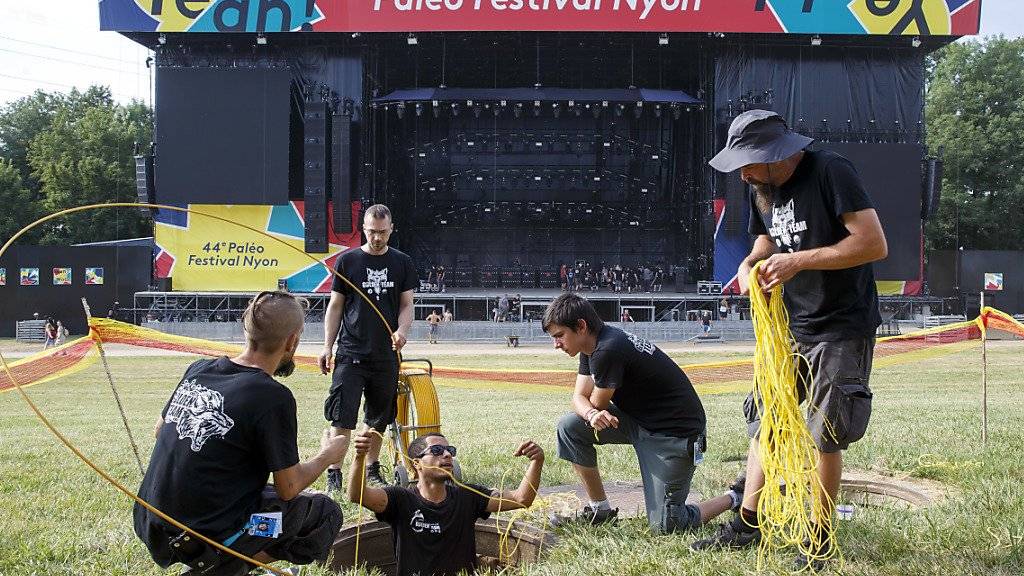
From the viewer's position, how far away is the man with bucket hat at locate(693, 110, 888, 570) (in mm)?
3031

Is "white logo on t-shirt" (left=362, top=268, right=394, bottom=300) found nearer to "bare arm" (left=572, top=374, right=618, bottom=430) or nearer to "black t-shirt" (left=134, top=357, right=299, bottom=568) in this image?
"bare arm" (left=572, top=374, right=618, bottom=430)

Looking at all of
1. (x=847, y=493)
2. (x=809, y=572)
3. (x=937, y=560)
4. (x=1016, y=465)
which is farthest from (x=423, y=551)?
(x=1016, y=465)

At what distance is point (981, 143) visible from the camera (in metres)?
40.1

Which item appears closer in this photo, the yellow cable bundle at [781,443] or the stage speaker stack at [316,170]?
the yellow cable bundle at [781,443]

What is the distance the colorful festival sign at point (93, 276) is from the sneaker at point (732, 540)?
28.2 m

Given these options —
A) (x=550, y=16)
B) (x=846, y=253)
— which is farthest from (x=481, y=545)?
(x=550, y=16)

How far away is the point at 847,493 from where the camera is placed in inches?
193

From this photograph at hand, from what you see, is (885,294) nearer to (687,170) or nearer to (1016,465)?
(687,170)

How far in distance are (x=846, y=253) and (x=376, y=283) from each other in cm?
304

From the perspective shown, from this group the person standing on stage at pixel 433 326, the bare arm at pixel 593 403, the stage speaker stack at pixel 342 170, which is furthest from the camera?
the stage speaker stack at pixel 342 170

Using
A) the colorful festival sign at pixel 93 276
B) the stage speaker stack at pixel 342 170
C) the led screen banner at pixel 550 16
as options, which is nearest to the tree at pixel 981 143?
the led screen banner at pixel 550 16

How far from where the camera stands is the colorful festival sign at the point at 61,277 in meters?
27.4

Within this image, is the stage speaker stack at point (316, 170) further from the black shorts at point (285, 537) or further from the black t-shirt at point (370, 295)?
the black shorts at point (285, 537)

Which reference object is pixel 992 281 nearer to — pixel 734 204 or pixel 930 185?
pixel 930 185
